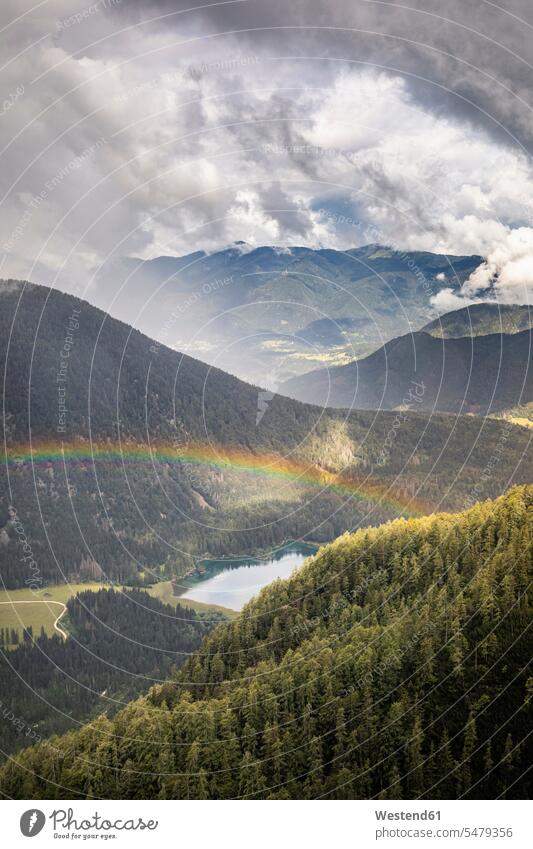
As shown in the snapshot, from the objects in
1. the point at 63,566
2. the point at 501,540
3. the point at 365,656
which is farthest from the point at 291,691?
the point at 63,566

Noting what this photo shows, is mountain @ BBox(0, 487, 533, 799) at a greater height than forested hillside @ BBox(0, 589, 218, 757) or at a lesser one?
greater

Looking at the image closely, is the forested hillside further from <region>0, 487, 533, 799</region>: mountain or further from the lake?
<region>0, 487, 533, 799</region>: mountain

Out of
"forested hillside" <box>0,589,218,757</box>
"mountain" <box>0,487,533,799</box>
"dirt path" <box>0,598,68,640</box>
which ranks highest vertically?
"mountain" <box>0,487,533,799</box>

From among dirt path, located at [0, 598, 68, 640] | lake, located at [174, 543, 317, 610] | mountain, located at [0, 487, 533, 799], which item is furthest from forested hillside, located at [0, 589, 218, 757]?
mountain, located at [0, 487, 533, 799]

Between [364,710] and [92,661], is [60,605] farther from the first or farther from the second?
[364,710]

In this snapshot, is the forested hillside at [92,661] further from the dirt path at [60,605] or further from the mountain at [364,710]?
the mountain at [364,710]
